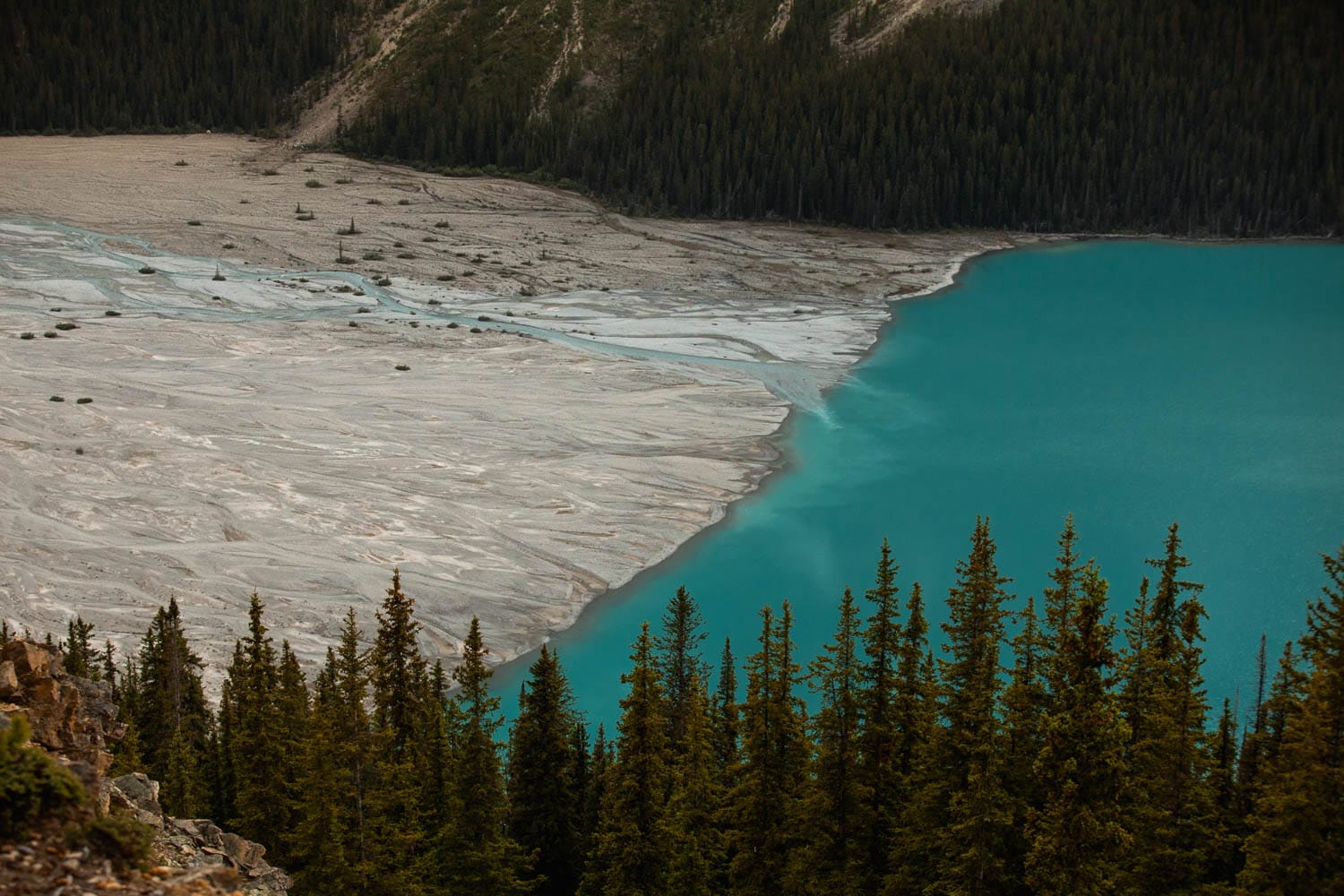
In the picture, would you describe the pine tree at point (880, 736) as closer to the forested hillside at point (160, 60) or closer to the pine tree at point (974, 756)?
the pine tree at point (974, 756)

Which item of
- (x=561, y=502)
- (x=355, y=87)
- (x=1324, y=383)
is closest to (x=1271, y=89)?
(x=1324, y=383)

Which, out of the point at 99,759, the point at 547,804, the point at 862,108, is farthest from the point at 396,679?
the point at 862,108

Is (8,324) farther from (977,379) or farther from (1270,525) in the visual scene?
(1270,525)

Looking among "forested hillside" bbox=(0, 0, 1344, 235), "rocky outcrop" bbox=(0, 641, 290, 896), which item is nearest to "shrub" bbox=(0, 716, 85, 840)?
"rocky outcrop" bbox=(0, 641, 290, 896)

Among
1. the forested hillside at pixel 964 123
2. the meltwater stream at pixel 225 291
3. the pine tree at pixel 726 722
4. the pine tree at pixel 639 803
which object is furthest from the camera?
the forested hillside at pixel 964 123

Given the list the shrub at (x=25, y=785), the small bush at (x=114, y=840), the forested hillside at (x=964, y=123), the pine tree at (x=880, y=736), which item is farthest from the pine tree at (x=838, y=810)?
the forested hillside at (x=964, y=123)
